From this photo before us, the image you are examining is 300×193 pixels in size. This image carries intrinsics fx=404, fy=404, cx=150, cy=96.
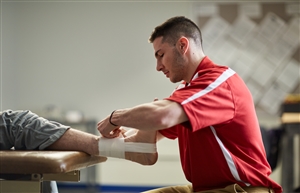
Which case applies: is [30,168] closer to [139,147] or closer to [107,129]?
[107,129]

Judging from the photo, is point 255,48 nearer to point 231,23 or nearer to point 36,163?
point 231,23

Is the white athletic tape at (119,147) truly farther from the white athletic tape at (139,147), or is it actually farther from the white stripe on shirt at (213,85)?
the white stripe on shirt at (213,85)

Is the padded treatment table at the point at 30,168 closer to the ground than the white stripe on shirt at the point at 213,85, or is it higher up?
closer to the ground

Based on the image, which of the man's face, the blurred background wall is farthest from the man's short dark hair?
the blurred background wall

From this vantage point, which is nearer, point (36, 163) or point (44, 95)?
point (36, 163)

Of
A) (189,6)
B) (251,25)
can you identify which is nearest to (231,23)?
(251,25)

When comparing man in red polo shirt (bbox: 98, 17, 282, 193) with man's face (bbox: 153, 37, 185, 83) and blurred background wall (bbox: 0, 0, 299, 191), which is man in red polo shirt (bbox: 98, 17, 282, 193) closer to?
man's face (bbox: 153, 37, 185, 83)

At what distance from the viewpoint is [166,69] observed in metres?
1.80

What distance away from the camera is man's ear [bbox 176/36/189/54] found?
5.70ft

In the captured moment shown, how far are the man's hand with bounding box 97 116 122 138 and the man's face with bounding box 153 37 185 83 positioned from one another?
1.14ft

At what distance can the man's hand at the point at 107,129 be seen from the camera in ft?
5.39

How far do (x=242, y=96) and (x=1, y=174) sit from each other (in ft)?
3.05

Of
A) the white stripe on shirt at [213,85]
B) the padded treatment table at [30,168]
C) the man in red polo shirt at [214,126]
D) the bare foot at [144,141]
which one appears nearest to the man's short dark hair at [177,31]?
the man in red polo shirt at [214,126]

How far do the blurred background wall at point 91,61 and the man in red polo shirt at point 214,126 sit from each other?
3051mm
